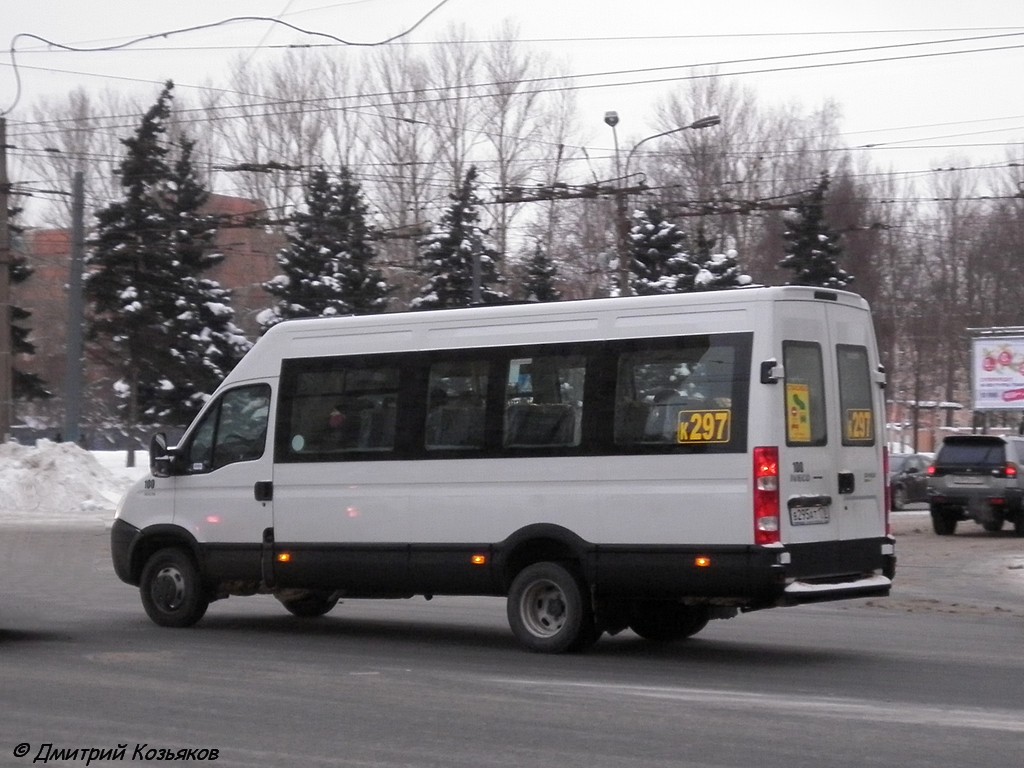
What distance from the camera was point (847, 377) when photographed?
1091 cm

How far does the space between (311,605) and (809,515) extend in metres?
5.11

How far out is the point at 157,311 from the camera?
50.1 metres

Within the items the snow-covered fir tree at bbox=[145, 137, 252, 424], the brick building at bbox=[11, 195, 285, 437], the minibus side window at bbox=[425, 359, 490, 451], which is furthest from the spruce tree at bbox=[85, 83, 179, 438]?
the minibus side window at bbox=[425, 359, 490, 451]

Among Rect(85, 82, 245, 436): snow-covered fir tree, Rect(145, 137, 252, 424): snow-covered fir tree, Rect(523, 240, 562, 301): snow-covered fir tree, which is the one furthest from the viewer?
Rect(145, 137, 252, 424): snow-covered fir tree

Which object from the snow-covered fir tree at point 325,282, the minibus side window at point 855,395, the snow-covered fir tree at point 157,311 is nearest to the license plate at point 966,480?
the minibus side window at point 855,395

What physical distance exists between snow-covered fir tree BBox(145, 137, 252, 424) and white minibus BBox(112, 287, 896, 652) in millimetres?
38007

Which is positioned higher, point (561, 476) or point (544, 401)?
point (544, 401)

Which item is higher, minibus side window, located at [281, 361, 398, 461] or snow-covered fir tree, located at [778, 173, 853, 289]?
snow-covered fir tree, located at [778, 173, 853, 289]

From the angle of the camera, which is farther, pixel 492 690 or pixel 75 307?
pixel 75 307

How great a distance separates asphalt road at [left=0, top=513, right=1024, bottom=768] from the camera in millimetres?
7270

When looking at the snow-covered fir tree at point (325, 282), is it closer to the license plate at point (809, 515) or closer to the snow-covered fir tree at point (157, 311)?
the snow-covered fir tree at point (157, 311)

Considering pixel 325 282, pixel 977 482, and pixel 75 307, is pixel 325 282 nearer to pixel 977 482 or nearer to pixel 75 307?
pixel 75 307

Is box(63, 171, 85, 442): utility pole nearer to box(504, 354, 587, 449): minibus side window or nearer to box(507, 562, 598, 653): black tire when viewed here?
box(504, 354, 587, 449): minibus side window

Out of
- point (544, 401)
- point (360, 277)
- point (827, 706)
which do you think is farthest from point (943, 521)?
point (360, 277)
